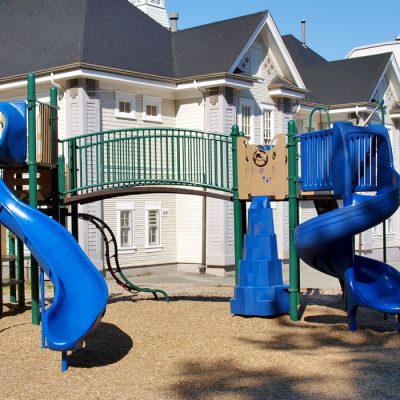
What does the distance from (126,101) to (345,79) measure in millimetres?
11952

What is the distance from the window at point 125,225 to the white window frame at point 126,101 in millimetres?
2579

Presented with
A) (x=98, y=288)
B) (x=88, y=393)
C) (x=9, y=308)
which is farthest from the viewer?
(x=9, y=308)

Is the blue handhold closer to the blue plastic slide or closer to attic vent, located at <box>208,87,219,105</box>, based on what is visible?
the blue plastic slide

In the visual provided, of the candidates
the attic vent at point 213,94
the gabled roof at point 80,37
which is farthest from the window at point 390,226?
the gabled roof at point 80,37

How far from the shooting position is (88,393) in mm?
7520

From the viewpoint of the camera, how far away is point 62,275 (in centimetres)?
927

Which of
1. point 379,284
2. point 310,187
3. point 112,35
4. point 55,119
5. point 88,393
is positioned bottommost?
point 88,393

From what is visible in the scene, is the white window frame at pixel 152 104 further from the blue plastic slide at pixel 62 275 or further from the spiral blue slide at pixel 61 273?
the blue plastic slide at pixel 62 275

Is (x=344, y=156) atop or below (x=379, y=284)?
atop

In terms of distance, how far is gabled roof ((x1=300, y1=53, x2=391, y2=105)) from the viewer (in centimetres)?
2858

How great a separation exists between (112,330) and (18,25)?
15787mm

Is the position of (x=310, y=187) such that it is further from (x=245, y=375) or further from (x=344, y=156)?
(x=245, y=375)

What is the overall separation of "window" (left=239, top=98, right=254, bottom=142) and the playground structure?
983 cm

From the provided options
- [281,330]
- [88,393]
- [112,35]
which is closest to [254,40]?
[112,35]
